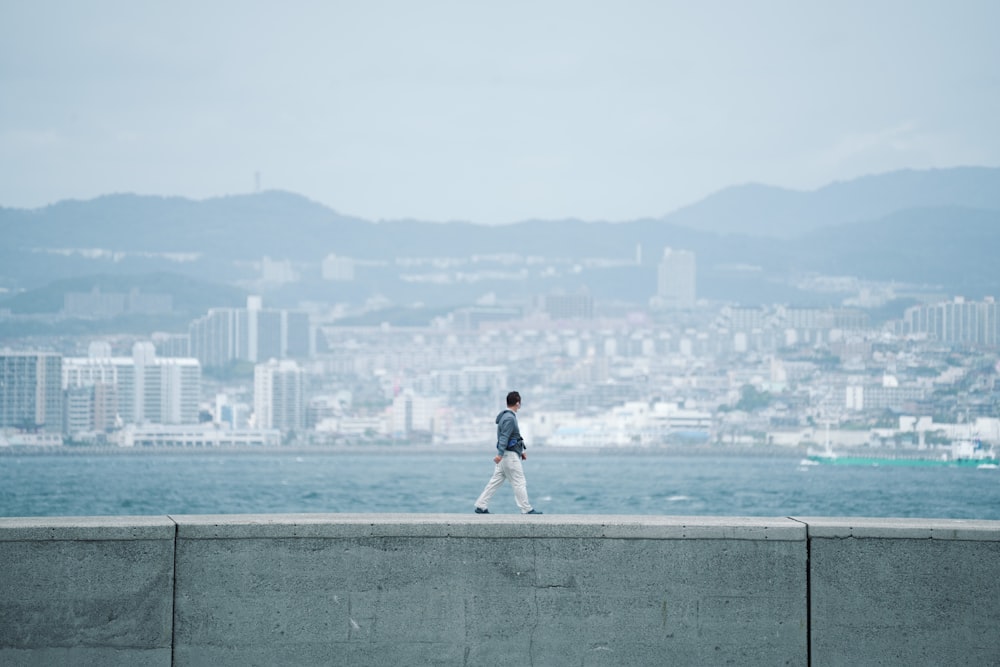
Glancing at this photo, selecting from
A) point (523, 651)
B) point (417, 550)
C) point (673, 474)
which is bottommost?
point (673, 474)

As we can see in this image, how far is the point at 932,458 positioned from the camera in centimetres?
17950

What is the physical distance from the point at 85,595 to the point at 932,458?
597ft

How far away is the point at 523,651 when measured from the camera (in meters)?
6.89

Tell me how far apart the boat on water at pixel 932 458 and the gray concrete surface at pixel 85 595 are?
165962 mm

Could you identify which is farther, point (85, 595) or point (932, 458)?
point (932, 458)

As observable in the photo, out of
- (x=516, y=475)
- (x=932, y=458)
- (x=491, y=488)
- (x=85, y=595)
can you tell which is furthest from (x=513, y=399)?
(x=932, y=458)

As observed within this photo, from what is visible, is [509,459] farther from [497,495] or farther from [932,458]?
[932,458]

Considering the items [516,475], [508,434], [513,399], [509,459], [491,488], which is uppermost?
[513,399]

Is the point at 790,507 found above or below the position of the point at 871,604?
below

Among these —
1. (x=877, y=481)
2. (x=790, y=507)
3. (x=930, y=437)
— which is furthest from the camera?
(x=930, y=437)

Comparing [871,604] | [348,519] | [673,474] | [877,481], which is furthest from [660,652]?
[673,474]

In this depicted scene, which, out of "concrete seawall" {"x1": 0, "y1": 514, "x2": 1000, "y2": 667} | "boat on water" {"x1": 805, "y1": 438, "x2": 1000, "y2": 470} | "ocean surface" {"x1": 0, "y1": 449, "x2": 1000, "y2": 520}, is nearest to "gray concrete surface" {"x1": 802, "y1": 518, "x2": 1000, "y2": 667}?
"concrete seawall" {"x1": 0, "y1": 514, "x2": 1000, "y2": 667}

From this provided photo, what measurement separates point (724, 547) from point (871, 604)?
2.40 ft

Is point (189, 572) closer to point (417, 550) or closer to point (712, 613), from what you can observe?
point (417, 550)
